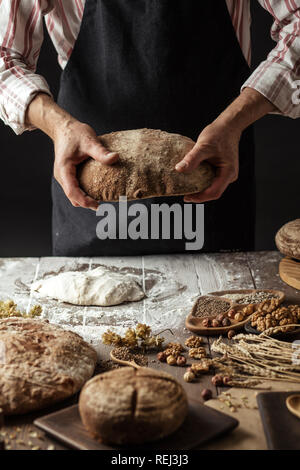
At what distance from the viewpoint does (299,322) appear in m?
2.20

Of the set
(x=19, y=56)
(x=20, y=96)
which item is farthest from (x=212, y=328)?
(x=19, y=56)

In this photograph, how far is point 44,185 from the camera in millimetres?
4262

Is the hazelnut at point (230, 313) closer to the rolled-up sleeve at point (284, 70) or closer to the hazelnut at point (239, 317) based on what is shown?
the hazelnut at point (239, 317)

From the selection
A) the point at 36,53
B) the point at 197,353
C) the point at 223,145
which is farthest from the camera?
the point at 36,53

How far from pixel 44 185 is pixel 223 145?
7.42 ft

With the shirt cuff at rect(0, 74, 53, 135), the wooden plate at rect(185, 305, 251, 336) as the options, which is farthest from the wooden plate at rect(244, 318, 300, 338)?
the shirt cuff at rect(0, 74, 53, 135)

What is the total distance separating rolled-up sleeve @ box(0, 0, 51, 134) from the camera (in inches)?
95.0

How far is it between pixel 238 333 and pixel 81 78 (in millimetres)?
1264

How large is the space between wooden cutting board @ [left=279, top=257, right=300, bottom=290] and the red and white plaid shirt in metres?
0.58

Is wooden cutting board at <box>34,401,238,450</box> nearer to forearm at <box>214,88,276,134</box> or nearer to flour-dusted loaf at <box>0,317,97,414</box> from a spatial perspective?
flour-dusted loaf at <box>0,317,97,414</box>

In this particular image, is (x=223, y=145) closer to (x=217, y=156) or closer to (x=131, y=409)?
(x=217, y=156)

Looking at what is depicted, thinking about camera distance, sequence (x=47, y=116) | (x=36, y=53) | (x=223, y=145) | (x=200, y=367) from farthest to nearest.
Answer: (x=36, y=53)
(x=47, y=116)
(x=223, y=145)
(x=200, y=367)
